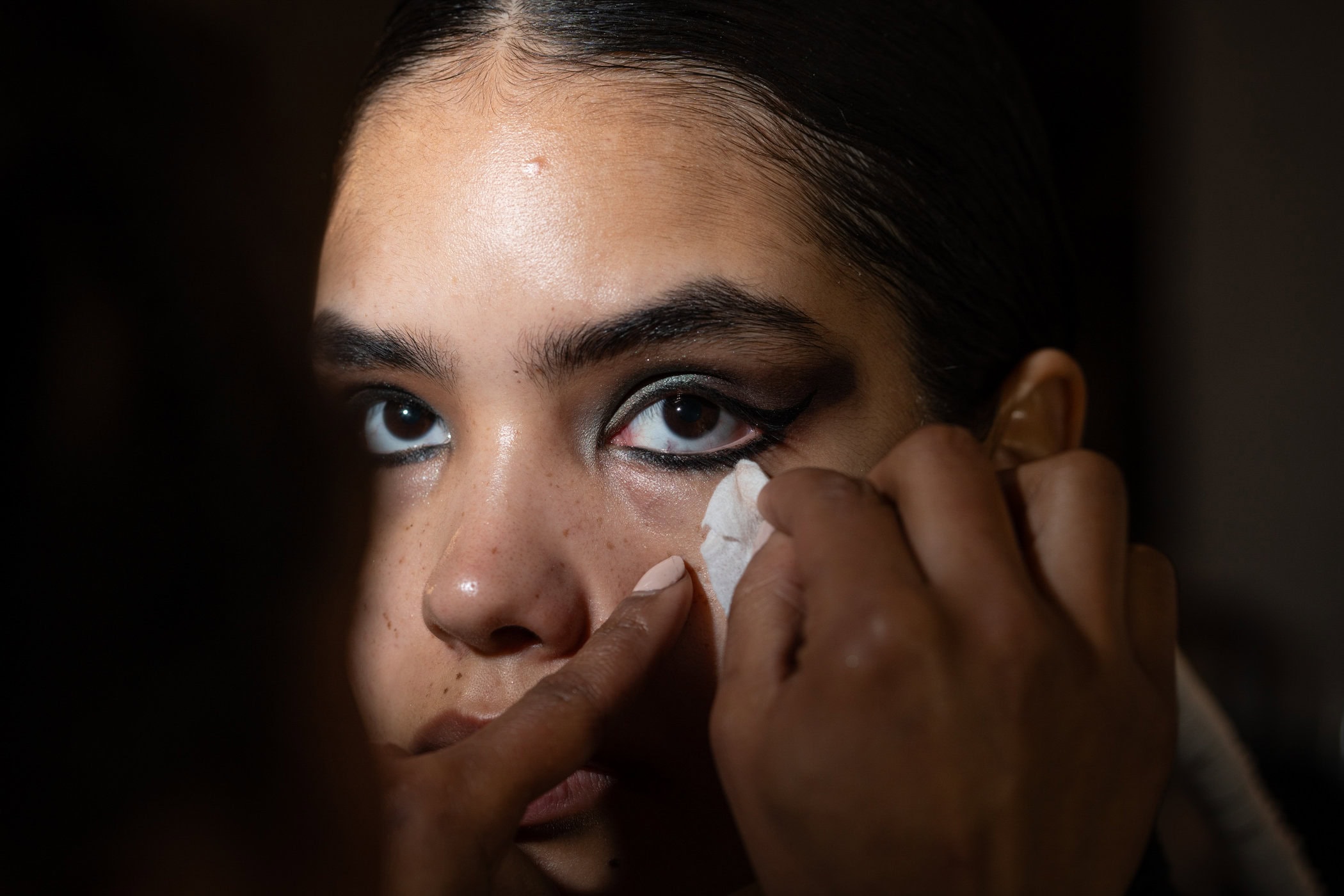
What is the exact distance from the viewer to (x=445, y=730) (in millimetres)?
775

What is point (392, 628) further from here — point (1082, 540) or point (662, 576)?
point (1082, 540)

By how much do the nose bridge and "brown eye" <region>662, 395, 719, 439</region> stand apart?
105 mm

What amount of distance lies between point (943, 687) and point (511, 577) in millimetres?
338

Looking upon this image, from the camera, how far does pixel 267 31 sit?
1033 millimetres

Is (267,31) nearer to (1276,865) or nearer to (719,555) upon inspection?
(719,555)

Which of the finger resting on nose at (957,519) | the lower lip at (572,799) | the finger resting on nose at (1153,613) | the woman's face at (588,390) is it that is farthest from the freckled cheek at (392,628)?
the finger resting on nose at (1153,613)

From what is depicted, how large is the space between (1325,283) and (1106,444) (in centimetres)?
52

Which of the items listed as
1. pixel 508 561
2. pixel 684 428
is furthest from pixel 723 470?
pixel 508 561

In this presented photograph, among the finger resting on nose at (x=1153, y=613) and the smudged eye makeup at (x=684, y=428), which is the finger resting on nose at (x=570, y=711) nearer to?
the smudged eye makeup at (x=684, y=428)

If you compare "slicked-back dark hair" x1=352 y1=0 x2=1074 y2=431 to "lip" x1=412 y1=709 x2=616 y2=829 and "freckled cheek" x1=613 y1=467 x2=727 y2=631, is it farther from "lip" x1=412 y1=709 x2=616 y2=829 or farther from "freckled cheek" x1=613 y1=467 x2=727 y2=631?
"lip" x1=412 y1=709 x2=616 y2=829

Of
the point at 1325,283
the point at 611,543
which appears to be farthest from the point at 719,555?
the point at 1325,283

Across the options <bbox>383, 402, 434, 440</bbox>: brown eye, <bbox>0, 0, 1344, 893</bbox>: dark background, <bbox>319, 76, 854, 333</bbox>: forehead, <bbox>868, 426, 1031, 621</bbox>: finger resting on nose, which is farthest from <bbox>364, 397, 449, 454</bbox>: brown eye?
<bbox>0, 0, 1344, 893</bbox>: dark background

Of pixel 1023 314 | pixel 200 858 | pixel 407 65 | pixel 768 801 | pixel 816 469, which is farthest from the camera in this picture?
pixel 1023 314

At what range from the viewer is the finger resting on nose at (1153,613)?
64 centimetres
